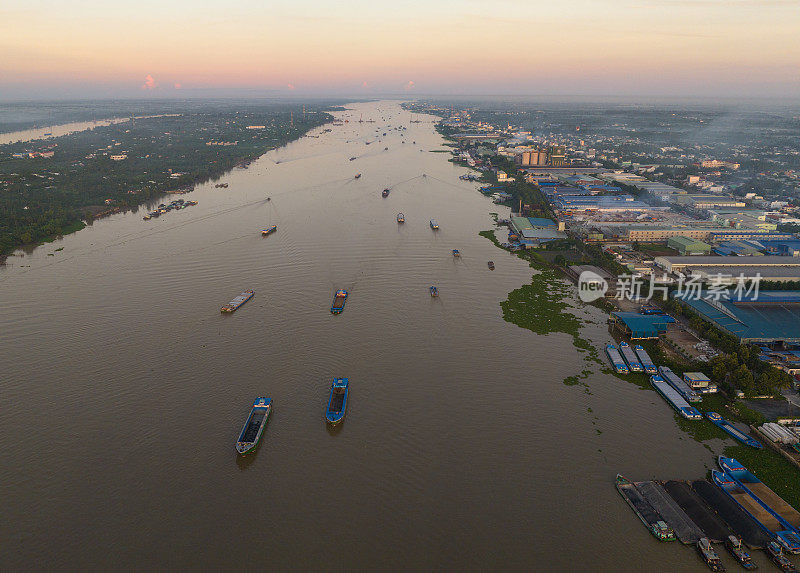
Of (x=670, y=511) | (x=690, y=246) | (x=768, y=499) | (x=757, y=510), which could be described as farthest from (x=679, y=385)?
(x=690, y=246)

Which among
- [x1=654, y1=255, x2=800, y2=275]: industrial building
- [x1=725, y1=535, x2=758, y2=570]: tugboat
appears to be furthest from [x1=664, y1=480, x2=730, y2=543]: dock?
[x1=654, y1=255, x2=800, y2=275]: industrial building

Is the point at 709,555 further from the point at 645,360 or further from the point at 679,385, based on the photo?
the point at 645,360

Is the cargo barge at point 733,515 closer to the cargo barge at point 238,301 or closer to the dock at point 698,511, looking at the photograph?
the dock at point 698,511

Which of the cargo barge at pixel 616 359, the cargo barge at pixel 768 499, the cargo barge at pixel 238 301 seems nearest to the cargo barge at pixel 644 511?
the cargo barge at pixel 768 499

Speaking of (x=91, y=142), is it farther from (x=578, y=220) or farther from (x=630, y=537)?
(x=630, y=537)

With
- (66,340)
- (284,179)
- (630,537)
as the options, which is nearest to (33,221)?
(66,340)

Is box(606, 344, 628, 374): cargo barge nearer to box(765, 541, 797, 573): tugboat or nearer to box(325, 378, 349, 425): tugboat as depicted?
box(765, 541, 797, 573): tugboat
